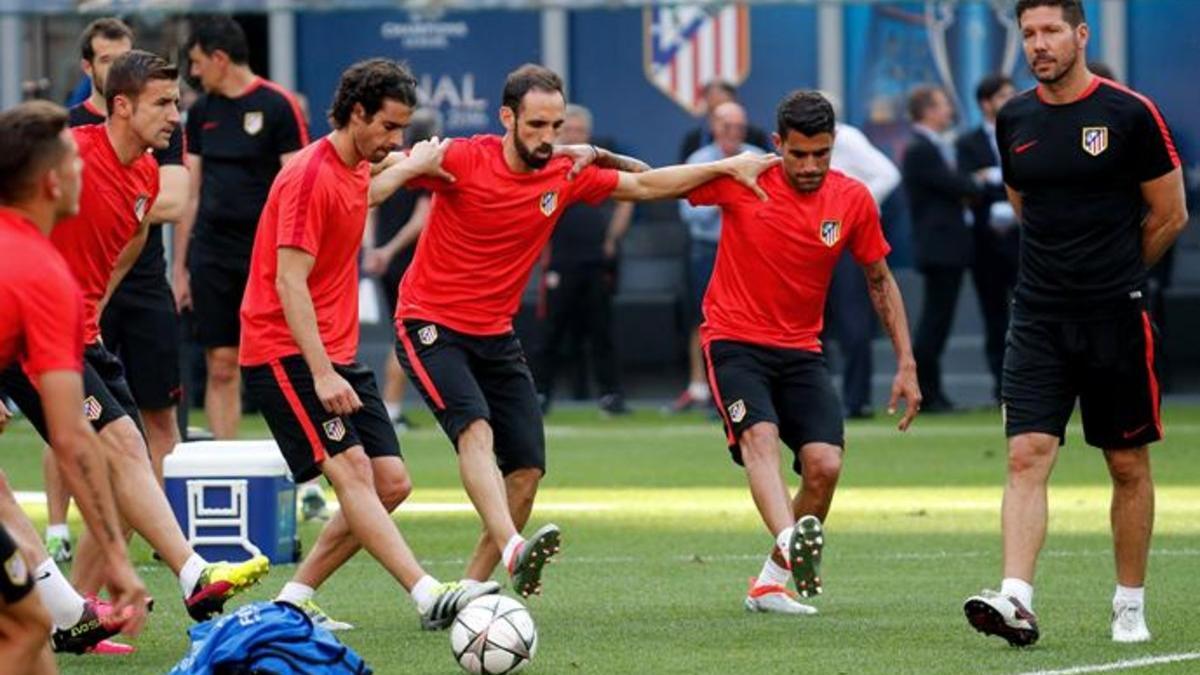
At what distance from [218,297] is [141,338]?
209 centimetres

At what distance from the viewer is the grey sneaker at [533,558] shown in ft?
32.5

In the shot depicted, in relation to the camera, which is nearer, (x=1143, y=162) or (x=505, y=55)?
(x=1143, y=162)

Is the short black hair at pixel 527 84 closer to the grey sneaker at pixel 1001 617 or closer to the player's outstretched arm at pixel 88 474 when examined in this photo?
the grey sneaker at pixel 1001 617

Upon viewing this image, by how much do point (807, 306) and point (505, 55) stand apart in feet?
46.2

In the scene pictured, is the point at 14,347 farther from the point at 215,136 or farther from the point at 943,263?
the point at 943,263

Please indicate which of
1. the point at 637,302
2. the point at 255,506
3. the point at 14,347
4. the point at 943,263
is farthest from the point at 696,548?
the point at 637,302

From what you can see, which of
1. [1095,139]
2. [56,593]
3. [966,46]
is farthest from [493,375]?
[966,46]

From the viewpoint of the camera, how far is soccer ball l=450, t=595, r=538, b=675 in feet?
30.6

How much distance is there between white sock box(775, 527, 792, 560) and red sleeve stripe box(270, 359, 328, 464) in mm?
1763

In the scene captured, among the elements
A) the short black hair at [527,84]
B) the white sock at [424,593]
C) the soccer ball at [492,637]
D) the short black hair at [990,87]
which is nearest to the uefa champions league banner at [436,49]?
the short black hair at [990,87]

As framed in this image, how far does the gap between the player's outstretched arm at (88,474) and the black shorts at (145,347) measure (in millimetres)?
4988

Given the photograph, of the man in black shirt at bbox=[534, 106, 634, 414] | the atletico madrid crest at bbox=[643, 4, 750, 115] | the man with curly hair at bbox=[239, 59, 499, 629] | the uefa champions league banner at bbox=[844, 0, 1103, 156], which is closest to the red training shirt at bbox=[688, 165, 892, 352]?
the man with curly hair at bbox=[239, 59, 499, 629]

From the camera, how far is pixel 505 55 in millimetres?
25531

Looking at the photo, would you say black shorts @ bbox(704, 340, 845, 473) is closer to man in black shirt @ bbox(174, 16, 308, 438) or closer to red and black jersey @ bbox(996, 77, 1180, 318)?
red and black jersey @ bbox(996, 77, 1180, 318)
